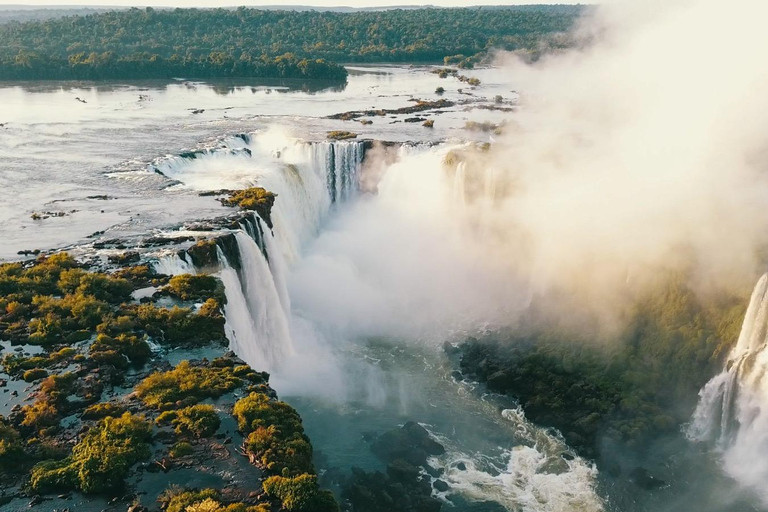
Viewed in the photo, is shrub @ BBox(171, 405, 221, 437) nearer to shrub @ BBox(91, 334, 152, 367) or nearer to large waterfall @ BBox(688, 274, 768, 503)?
shrub @ BBox(91, 334, 152, 367)

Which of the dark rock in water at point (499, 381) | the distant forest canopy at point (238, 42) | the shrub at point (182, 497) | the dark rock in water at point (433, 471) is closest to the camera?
the shrub at point (182, 497)

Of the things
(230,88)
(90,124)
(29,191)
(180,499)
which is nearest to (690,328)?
(180,499)

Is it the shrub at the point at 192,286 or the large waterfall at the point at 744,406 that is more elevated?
the shrub at the point at 192,286

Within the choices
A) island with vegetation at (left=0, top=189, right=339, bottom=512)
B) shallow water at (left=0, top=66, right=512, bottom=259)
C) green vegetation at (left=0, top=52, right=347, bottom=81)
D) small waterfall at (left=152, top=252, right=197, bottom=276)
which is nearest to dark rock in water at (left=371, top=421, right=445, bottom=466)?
island with vegetation at (left=0, top=189, right=339, bottom=512)

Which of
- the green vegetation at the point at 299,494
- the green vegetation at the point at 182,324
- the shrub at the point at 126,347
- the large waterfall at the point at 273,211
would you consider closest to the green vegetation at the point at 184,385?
the shrub at the point at 126,347

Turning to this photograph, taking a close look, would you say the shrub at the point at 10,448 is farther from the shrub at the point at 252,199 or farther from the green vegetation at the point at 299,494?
the shrub at the point at 252,199

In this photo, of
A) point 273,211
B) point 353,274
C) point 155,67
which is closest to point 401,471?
point 353,274
